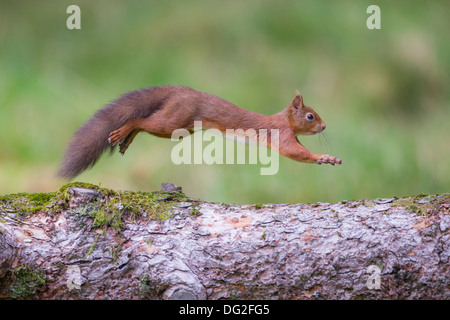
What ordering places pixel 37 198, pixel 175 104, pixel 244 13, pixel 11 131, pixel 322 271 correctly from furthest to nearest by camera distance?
pixel 244 13 < pixel 11 131 < pixel 175 104 < pixel 37 198 < pixel 322 271

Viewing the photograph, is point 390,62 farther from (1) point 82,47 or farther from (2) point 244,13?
(1) point 82,47

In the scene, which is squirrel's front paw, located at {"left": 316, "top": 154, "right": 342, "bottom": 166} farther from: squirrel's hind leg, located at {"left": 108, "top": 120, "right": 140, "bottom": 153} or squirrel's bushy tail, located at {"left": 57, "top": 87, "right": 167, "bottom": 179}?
squirrel's hind leg, located at {"left": 108, "top": 120, "right": 140, "bottom": 153}

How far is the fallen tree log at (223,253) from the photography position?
9.60ft

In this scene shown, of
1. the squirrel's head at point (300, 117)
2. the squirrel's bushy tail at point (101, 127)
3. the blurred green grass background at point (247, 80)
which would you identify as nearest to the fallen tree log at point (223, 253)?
the squirrel's bushy tail at point (101, 127)

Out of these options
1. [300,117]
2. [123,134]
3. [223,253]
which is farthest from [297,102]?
[223,253]

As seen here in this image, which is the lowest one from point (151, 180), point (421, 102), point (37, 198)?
point (37, 198)

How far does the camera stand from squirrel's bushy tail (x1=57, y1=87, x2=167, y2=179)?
3.78 metres

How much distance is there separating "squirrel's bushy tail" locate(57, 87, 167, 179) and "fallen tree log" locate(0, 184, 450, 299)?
2.15 feet

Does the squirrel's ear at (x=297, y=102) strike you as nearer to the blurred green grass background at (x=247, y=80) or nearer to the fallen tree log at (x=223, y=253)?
the fallen tree log at (x=223, y=253)

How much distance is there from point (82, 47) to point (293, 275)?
5.62 meters

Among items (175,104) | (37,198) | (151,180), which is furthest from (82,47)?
(37,198)

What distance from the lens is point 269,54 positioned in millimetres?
7547

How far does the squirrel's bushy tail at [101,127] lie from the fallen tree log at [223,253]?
0.65 metres

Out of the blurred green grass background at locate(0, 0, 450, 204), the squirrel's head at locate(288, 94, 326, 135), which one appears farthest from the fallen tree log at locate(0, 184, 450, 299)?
the blurred green grass background at locate(0, 0, 450, 204)
